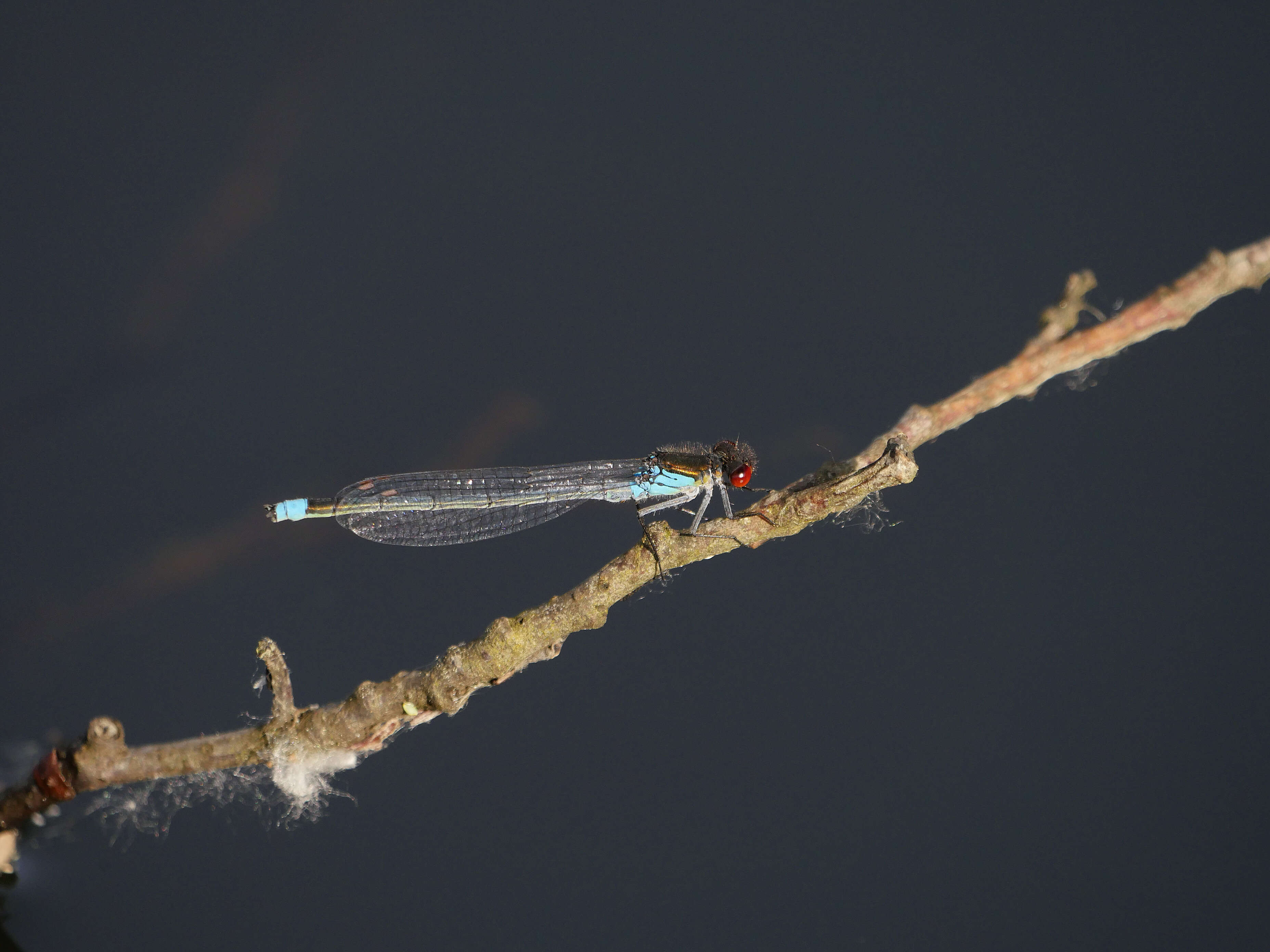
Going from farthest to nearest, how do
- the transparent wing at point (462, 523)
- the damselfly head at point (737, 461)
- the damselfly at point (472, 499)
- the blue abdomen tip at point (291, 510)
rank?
the transparent wing at point (462, 523) < the damselfly at point (472, 499) < the blue abdomen tip at point (291, 510) < the damselfly head at point (737, 461)

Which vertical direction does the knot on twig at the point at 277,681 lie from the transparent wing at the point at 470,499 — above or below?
below

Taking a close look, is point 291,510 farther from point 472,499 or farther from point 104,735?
point 104,735

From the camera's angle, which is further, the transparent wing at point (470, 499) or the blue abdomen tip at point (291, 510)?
the transparent wing at point (470, 499)

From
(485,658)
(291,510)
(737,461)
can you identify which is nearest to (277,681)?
(485,658)

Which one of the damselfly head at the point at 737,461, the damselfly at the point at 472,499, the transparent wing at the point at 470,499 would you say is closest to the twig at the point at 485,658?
the damselfly head at the point at 737,461

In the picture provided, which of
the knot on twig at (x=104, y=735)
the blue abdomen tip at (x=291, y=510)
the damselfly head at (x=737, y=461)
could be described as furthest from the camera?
the blue abdomen tip at (x=291, y=510)

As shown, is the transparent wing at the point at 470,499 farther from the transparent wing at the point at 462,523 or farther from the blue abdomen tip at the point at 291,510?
the blue abdomen tip at the point at 291,510

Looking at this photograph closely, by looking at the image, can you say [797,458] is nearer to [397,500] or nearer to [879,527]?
[879,527]
